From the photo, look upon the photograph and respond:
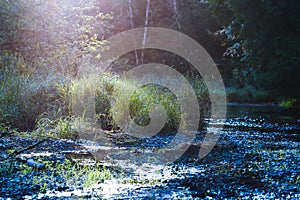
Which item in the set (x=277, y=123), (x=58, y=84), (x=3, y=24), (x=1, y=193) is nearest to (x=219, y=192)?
(x=1, y=193)

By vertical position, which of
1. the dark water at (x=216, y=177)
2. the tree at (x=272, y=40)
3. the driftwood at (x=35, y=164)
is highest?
the tree at (x=272, y=40)

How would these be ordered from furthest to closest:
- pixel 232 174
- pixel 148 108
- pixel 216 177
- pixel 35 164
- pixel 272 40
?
pixel 272 40 < pixel 148 108 < pixel 35 164 < pixel 232 174 < pixel 216 177

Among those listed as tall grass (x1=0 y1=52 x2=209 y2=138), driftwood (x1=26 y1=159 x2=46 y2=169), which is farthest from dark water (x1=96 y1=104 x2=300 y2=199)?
tall grass (x1=0 y1=52 x2=209 y2=138)

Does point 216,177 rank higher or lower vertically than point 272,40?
lower

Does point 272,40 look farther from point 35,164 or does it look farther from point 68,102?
point 35,164

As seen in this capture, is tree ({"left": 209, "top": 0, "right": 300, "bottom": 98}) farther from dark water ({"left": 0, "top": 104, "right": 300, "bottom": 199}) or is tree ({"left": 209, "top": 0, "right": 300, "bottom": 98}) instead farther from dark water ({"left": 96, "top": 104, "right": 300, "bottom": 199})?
dark water ({"left": 0, "top": 104, "right": 300, "bottom": 199})

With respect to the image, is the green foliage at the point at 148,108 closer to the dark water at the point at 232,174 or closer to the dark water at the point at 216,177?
the dark water at the point at 232,174

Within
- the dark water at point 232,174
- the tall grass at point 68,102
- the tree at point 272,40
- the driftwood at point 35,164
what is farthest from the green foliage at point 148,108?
the tree at point 272,40

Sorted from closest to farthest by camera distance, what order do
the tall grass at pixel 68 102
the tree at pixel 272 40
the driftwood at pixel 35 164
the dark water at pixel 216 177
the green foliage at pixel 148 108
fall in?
1. the dark water at pixel 216 177
2. the driftwood at pixel 35 164
3. the tall grass at pixel 68 102
4. the green foliage at pixel 148 108
5. the tree at pixel 272 40

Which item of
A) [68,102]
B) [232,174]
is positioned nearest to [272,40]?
[68,102]

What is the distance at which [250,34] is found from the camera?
14.2 m

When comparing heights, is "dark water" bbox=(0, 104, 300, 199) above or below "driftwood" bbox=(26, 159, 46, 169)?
below

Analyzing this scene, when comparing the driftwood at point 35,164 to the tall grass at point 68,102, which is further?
the tall grass at point 68,102

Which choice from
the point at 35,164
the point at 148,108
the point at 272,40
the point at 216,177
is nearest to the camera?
the point at 216,177
